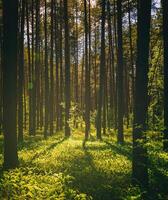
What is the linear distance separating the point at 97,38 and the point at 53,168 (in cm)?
3537

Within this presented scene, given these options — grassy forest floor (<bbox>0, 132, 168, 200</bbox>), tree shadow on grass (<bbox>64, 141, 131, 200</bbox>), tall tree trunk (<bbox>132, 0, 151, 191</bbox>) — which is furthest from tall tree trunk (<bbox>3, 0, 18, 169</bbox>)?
tall tree trunk (<bbox>132, 0, 151, 191</bbox>)

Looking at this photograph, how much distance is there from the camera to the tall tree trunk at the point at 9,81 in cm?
1323

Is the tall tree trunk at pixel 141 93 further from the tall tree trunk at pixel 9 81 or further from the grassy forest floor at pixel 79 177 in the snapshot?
the tall tree trunk at pixel 9 81

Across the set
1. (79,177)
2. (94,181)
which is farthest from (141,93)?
(79,177)

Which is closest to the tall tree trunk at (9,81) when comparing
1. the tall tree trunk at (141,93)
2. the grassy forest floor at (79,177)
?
the grassy forest floor at (79,177)

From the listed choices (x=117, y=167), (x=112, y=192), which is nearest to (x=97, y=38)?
(x=117, y=167)

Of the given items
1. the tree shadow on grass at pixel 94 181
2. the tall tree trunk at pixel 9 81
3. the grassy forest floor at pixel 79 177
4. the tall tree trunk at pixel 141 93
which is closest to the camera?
the grassy forest floor at pixel 79 177

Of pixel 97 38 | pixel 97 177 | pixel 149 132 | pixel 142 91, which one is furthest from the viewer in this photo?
pixel 97 38

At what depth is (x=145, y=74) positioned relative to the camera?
38.8 ft

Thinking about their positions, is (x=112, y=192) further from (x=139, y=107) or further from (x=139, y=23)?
(x=139, y=23)

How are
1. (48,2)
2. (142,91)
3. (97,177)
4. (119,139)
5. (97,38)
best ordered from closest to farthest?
1. (142,91)
2. (97,177)
3. (119,139)
4. (48,2)
5. (97,38)

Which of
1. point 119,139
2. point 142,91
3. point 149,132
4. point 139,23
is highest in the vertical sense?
point 139,23

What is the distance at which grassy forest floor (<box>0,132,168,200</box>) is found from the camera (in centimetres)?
939

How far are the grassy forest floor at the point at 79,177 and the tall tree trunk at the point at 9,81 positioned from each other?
913 mm
